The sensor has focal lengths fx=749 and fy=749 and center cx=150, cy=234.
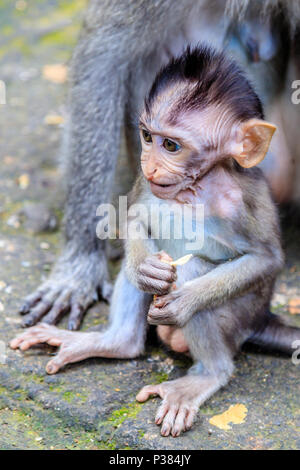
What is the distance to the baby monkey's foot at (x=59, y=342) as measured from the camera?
3102 millimetres

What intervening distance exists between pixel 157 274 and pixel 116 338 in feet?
1.64

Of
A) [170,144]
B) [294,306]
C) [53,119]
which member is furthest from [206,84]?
[53,119]

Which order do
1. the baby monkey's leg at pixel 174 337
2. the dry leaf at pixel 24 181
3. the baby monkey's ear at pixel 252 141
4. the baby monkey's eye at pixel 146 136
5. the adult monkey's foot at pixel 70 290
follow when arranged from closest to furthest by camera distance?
1. the baby monkey's ear at pixel 252 141
2. the baby monkey's eye at pixel 146 136
3. the baby monkey's leg at pixel 174 337
4. the adult monkey's foot at pixel 70 290
5. the dry leaf at pixel 24 181

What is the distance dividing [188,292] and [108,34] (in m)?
1.55

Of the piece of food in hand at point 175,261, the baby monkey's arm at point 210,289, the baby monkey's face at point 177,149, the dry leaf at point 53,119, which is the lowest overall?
the baby monkey's arm at point 210,289

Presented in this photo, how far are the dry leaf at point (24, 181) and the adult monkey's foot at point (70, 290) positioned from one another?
94 cm

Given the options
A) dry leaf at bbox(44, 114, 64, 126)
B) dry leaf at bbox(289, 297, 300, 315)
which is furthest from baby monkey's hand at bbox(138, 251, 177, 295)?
dry leaf at bbox(44, 114, 64, 126)

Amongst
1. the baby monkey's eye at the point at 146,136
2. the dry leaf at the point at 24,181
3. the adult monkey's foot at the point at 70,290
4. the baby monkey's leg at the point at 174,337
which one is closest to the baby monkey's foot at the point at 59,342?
the adult monkey's foot at the point at 70,290

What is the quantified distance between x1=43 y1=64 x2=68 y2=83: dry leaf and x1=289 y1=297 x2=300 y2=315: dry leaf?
317 centimetres

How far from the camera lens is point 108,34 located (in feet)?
12.2

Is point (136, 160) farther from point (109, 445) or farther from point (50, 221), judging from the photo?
point (109, 445)

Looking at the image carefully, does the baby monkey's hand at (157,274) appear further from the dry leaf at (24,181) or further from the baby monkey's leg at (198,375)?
the dry leaf at (24,181)

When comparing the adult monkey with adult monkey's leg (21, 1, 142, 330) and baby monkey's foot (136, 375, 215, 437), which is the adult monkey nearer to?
adult monkey's leg (21, 1, 142, 330)

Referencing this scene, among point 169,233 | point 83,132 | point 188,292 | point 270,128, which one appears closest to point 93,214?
point 83,132
